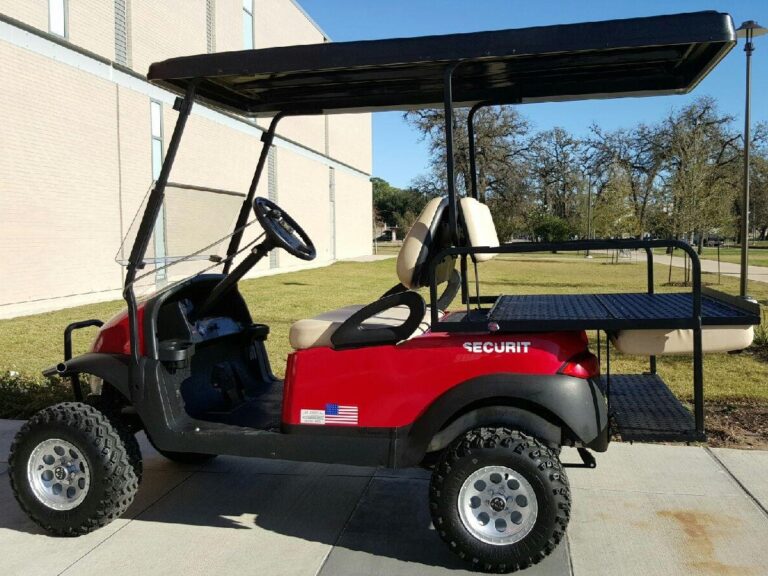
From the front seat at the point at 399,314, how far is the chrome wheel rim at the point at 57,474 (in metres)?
1.09

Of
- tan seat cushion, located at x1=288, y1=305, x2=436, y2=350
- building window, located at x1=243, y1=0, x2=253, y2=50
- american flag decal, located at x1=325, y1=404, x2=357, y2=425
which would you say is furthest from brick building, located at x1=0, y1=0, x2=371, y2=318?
american flag decal, located at x1=325, y1=404, x2=357, y2=425

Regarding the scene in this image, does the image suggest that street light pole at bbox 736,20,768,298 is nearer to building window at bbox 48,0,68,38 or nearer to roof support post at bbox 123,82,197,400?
roof support post at bbox 123,82,197,400

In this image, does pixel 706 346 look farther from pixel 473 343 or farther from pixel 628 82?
pixel 628 82

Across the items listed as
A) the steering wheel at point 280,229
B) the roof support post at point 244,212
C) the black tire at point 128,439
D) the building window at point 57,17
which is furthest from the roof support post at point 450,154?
the building window at point 57,17

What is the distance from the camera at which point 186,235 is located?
351 centimetres

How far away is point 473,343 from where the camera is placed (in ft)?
9.12

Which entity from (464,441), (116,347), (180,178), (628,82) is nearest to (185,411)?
(116,347)

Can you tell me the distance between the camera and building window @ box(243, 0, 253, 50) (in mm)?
21984

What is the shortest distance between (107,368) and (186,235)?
2.47ft

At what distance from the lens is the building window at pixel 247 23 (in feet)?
72.1

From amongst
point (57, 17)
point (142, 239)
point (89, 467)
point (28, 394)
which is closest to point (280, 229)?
point (142, 239)

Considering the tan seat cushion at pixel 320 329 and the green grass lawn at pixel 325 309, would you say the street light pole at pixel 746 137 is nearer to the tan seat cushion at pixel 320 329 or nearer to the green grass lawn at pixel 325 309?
the green grass lawn at pixel 325 309

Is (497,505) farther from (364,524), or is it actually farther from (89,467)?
(89,467)

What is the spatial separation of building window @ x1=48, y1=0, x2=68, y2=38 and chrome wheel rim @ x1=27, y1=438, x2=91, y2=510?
1186 centimetres
